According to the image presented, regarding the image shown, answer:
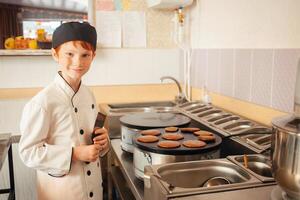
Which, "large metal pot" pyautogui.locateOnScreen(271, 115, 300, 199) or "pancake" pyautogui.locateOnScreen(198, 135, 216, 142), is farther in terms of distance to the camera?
"pancake" pyautogui.locateOnScreen(198, 135, 216, 142)

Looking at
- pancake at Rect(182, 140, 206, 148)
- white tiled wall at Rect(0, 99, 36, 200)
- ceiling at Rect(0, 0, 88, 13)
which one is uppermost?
ceiling at Rect(0, 0, 88, 13)

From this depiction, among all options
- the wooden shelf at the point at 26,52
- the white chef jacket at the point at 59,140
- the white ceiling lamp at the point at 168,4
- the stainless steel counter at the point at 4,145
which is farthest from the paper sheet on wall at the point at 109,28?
the white chef jacket at the point at 59,140

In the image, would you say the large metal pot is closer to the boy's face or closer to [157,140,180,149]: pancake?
[157,140,180,149]: pancake

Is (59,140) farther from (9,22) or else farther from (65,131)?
(9,22)

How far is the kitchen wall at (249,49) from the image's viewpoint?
1.29 m

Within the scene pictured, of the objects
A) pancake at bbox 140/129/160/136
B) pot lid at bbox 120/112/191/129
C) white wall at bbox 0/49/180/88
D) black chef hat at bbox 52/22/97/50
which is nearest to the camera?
black chef hat at bbox 52/22/97/50

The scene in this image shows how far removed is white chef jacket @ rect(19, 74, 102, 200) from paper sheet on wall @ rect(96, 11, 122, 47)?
106cm

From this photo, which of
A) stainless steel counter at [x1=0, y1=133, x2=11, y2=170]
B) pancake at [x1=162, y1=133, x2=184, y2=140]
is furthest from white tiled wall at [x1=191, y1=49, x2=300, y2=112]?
stainless steel counter at [x1=0, y1=133, x2=11, y2=170]

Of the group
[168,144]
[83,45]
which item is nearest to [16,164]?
[83,45]

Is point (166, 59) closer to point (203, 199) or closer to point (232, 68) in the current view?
point (232, 68)

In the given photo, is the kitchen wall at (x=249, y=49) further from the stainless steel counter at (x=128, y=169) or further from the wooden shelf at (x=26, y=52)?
the wooden shelf at (x=26, y=52)

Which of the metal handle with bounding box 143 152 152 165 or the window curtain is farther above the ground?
the window curtain

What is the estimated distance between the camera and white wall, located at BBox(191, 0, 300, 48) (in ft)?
4.20

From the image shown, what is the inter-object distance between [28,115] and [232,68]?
1058 millimetres
